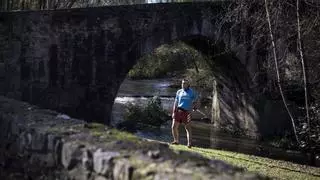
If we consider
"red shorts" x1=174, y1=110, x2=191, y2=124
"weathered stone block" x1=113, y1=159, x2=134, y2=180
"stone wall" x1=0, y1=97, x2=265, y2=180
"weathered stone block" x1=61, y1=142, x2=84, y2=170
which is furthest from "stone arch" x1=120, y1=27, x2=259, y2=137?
"weathered stone block" x1=113, y1=159, x2=134, y2=180

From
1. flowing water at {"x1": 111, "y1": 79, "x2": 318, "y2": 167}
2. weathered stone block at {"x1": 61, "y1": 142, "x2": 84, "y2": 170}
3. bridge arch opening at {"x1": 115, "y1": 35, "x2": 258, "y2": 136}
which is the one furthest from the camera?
bridge arch opening at {"x1": 115, "y1": 35, "x2": 258, "y2": 136}

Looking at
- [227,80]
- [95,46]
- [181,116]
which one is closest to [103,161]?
[181,116]

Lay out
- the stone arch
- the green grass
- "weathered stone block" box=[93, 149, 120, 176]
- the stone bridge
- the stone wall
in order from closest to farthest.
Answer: the stone wall → "weathered stone block" box=[93, 149, 120, 176] → the green grass → the stone bridge → the stone arch

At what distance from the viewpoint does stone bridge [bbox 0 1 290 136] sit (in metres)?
14.5

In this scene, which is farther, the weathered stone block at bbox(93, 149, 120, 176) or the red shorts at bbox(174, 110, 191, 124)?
the red shorts at bbox(174, 110, 191, 124)

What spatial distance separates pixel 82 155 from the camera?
13.9ft

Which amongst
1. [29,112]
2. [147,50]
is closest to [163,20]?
[147,50]

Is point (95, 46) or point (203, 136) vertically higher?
point (95, 46)

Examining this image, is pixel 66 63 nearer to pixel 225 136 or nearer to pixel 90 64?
pixel 90 64

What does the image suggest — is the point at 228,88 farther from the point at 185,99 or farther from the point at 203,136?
the point at 185,99

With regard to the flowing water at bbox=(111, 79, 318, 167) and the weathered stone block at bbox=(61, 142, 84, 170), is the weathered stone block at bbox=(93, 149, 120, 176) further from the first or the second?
the flowing water at bbox=(111, 79, 318, 167)

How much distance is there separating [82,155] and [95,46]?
1190 cm

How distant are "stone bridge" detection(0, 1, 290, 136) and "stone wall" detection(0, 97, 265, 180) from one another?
8.60 m

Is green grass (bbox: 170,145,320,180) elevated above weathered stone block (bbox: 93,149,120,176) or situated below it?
below
